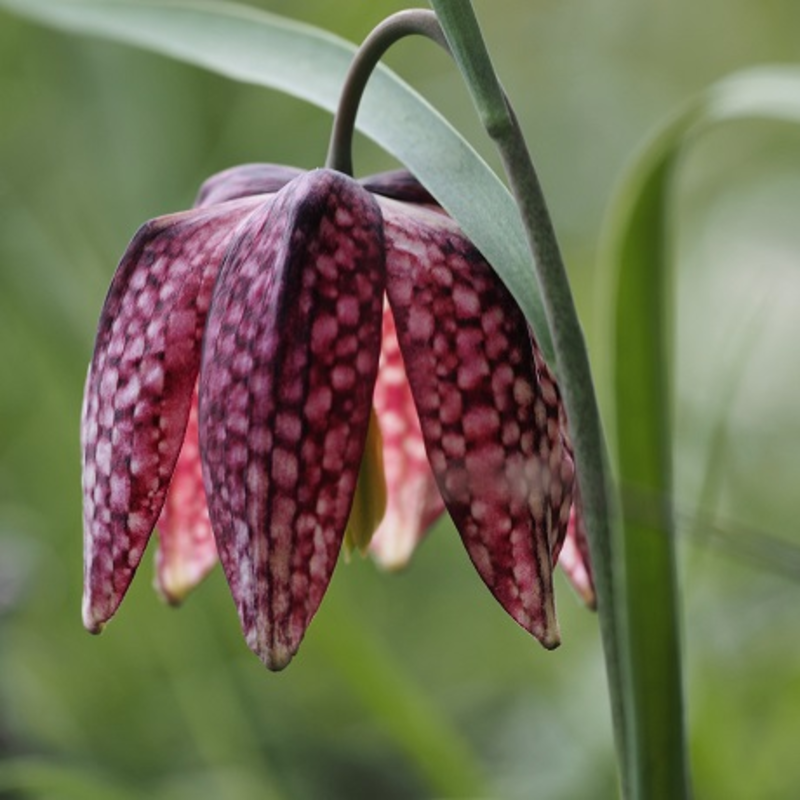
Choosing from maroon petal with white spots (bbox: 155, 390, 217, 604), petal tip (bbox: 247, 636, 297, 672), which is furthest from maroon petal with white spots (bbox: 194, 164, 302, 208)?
petal tip (bbox: 247, 636, 297, 672)

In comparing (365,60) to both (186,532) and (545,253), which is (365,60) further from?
(186,532)

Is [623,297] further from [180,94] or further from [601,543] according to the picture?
[180,94]

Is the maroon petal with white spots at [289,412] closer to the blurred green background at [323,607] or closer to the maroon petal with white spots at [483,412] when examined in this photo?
the maroon petal with white spots at [483,412]

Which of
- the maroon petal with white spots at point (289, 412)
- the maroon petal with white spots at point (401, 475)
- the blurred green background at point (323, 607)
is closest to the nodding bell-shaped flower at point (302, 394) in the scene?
the maroon petal with white spots at point (289, 412)

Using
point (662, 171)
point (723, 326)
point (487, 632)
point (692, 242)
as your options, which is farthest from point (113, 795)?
point (692, 242)

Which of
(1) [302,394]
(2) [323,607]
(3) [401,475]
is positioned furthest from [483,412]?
(2) [323,607]

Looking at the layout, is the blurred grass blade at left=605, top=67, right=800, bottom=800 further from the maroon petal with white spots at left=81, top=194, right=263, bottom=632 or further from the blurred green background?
the blurred green background

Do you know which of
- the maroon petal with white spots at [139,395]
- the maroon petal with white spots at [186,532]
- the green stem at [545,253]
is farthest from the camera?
the maroon petal with white spots at [186,532]
